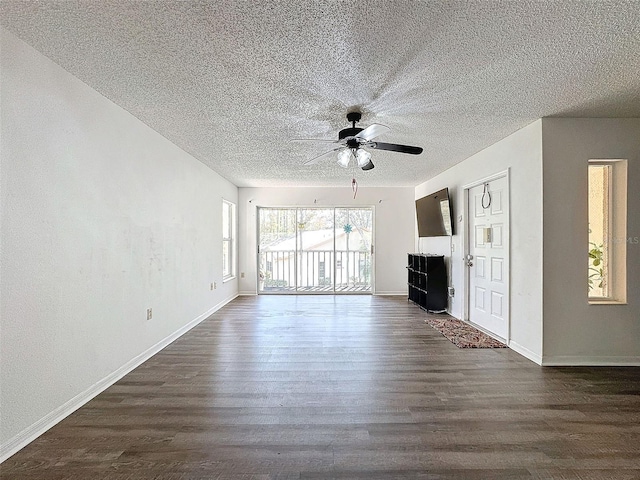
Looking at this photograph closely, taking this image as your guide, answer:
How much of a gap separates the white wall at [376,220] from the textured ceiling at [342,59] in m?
3.84

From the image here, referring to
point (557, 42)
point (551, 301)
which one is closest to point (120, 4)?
point (557, 42)

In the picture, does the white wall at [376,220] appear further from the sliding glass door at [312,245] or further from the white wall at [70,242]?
the white wall at [70,242]

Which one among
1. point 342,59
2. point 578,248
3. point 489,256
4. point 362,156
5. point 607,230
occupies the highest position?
point 342,59

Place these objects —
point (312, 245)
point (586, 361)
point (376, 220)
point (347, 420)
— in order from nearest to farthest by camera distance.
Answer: point (347, 420) → point (586, 361) → point (376, 220) → point (312, 245)

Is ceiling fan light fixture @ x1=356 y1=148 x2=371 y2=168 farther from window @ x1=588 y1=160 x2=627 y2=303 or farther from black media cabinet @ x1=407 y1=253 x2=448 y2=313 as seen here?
black media cabinet @ x1=407 y1=253 x2=448 y2=313

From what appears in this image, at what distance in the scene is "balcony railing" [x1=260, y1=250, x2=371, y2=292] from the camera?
7469mm

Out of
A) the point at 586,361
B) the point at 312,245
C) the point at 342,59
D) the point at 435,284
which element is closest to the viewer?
the point at 342,59

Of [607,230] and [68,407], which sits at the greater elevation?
[607,230]

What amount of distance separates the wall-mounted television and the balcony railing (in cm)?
160

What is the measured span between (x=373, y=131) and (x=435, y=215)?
3.54 metres

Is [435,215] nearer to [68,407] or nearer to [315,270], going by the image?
[315,270]

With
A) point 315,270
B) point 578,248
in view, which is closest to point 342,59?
point 578,248

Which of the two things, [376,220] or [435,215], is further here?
[376,220]

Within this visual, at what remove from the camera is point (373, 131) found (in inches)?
99.9
